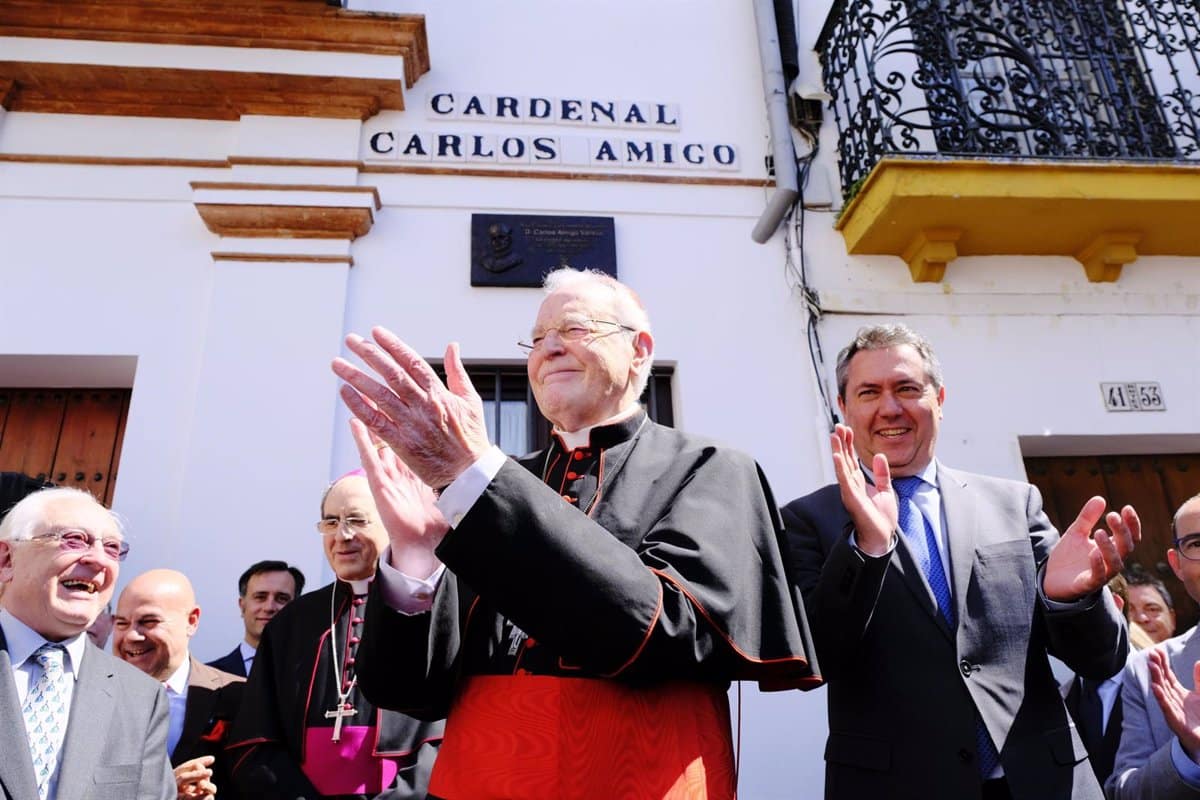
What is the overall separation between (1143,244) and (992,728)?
4.40m

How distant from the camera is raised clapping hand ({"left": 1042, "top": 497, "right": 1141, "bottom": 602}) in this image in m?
1.96

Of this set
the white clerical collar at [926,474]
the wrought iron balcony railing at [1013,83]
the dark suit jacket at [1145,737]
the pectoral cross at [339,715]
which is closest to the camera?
the dark suit jacket at [1145,737]

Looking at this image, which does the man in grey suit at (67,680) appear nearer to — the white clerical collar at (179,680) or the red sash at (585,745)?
the white clerical collar at (179,680)

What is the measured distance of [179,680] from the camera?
2.97m

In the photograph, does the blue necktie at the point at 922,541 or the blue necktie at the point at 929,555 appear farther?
the blue necktie at the point at 922,541

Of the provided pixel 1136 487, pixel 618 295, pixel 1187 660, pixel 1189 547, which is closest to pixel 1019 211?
pixel 1136 487

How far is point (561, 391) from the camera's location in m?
1.87

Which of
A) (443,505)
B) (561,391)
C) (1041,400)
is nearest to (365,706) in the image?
(561,391)

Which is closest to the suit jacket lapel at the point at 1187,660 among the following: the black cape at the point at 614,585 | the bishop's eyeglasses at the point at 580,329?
the black cape at the point at 614,585

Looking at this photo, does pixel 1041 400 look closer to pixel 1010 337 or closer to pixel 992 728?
pixel 1010 337

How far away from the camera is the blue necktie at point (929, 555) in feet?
6.41

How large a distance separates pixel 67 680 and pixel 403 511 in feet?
4.75

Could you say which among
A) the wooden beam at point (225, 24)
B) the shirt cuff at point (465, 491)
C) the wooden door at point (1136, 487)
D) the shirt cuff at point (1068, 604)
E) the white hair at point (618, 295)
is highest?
the wooden beam at point (225, 24)

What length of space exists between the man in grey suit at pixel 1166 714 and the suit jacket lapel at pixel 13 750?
8.76ft
